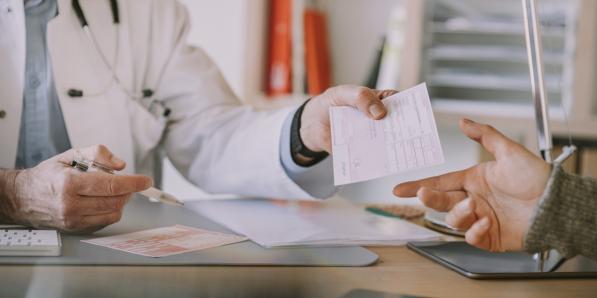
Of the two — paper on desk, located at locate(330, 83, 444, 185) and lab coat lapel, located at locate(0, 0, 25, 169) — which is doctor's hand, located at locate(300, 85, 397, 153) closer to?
paper on desk, located at locate(330, 83, 444, 185)

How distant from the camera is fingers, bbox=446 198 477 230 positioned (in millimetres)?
880

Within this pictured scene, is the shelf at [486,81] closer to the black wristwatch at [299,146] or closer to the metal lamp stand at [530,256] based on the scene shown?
the black wristwatch at [299,146]

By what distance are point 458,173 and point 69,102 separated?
0.78 m

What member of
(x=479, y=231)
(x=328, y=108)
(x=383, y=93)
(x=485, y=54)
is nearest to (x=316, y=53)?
(x=485, y=54)

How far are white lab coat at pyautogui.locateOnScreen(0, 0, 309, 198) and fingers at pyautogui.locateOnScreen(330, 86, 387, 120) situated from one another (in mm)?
274

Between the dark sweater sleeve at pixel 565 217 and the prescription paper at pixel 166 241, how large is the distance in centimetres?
39

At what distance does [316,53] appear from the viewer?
2.65 m

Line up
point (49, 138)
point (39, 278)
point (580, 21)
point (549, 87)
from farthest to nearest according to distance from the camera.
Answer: point (549, 87)
point (580, 21)
point (49, 138)
point (39, 278)

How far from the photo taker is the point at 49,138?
1.37 metres

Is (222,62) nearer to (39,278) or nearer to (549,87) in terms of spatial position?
(549,87)

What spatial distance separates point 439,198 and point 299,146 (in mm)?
409

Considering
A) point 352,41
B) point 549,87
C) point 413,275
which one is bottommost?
point 413,275

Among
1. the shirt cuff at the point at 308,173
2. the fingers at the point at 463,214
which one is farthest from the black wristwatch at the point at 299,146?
the fingers at the point at 463,214

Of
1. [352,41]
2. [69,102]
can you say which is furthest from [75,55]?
[352,41]
